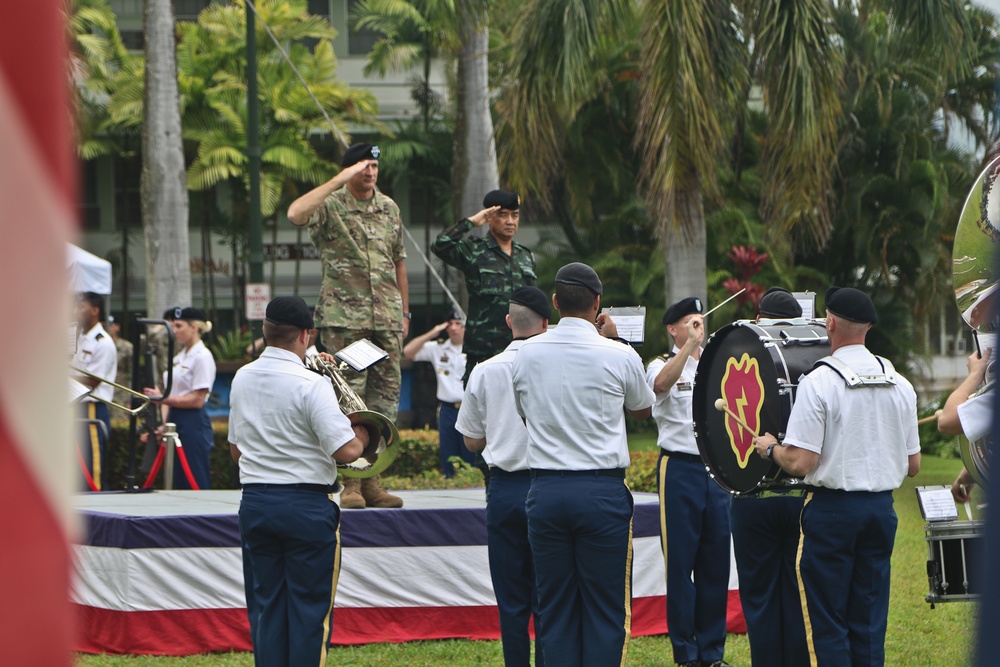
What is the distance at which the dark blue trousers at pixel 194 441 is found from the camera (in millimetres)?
11555

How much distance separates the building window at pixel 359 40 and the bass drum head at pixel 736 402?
31.0 metres

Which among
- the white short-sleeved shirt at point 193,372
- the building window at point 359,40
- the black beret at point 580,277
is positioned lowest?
the white short-sleeved shirt at point 193,372

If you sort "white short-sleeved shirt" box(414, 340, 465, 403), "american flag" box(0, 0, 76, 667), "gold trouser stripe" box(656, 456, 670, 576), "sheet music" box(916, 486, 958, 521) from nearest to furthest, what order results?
1. "american flag" box(0, 0, 76, 667)
2. "sheet music" box(916, 486, 958, 521)
3. "gold trouser stripe" box(656, 456, 670, 576)
4. "white short-sleeved shirt" box(414, 340, 465, 403)

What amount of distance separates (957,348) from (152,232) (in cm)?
2763

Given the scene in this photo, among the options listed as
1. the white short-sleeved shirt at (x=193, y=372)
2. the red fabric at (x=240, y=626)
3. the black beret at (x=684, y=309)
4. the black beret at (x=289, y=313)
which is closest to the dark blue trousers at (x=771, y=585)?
the black beret at (x=684, y=309)

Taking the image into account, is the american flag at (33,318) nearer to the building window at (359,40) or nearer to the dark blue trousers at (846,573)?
the dark blue trousers at (846,573)

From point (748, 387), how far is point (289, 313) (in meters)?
2.31

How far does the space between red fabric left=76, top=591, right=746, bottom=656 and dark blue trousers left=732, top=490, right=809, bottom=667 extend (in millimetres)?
2027

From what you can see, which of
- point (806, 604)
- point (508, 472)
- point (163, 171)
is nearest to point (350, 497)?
point (508, 472)

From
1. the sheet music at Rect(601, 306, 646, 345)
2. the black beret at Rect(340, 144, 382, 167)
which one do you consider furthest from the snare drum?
the black beret at Rect(340, 144, 382, 167)

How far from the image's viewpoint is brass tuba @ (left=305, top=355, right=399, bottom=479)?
647cm

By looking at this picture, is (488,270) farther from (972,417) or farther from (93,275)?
(93,275)

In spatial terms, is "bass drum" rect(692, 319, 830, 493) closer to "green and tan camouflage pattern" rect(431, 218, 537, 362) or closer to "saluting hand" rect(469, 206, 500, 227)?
"green and tan camouflage pattern" rect(431, 218, 537, 362)

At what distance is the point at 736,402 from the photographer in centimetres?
635
